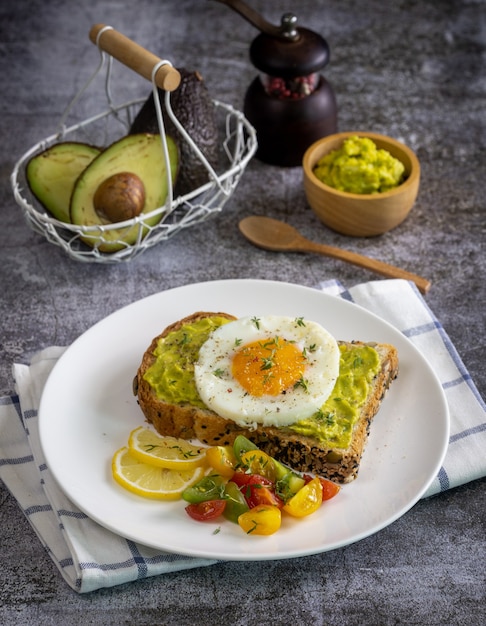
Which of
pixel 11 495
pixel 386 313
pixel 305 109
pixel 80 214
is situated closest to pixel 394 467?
pixel 386 313

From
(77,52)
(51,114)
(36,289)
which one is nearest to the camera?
(36,289)

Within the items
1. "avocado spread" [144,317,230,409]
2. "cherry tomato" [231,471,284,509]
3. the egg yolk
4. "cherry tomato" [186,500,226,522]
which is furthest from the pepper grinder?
"cherry tomato" [186,500,226,522]

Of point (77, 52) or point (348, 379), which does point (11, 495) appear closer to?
point (348, 379)

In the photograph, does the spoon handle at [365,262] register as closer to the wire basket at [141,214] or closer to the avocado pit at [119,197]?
the wire basket at [141,214]

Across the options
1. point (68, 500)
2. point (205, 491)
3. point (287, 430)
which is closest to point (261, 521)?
point (205, 491)

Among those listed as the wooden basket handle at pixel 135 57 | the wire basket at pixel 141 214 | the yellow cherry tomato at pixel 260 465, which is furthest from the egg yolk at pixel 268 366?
the wooden basket handle at pixel 135 57

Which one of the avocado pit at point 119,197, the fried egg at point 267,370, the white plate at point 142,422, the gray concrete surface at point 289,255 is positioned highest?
the avocado pit at point 119,197
